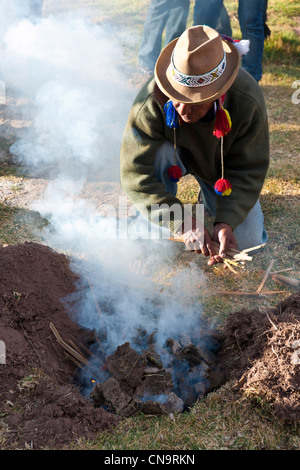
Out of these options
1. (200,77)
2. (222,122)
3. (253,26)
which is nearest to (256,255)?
(222,122)

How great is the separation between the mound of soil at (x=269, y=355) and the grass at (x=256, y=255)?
0.27 ft

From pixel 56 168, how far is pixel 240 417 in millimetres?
3219

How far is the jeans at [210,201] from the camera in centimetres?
312

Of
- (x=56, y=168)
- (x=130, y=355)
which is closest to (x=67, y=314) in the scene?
(x=130, y=355)

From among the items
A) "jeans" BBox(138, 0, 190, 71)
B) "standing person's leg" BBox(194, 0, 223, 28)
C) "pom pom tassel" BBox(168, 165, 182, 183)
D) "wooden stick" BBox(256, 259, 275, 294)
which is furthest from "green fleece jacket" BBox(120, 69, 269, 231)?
"jeans" BBox(138, 0, 190, 71)

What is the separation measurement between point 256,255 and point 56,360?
1.82 meters

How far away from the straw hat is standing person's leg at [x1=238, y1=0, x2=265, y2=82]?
9.96ft

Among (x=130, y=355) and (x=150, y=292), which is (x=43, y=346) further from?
(x=150, y=292)

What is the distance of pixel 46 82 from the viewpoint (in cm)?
595

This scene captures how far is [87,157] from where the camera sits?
15.7 feet

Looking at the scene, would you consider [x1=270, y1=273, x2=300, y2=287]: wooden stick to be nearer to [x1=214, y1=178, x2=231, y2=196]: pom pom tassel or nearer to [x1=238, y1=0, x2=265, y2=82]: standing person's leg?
[x1=214, y1=178, x2=231, y2=196]: pom pom tassel

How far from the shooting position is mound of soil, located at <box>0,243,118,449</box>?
2143 mm

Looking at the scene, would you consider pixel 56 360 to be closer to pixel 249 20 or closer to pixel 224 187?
pixel 224 187

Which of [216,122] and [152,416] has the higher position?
[216,122]
